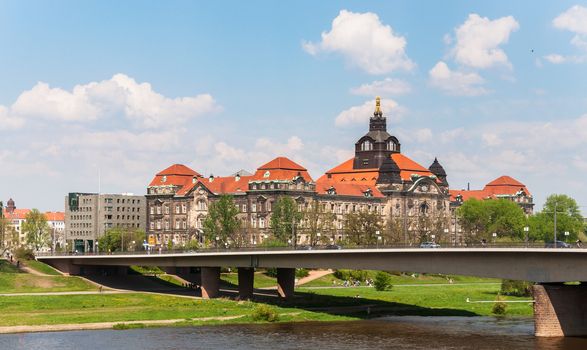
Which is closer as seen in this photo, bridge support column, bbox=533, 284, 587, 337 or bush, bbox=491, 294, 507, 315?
bridge support column, bbox=533, 284, 587, 337

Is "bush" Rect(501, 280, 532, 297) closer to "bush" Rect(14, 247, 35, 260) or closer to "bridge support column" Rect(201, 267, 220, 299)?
"bridge support column" Rect(201, 267, 220, 299)

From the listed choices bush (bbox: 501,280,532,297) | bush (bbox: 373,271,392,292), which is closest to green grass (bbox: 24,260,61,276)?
bush (bbox: 373,271,392,292)

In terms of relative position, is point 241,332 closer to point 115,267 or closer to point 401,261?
point 401,261

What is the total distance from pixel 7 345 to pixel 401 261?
3881cm

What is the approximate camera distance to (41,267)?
167875 mm

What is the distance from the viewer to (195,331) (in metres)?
105

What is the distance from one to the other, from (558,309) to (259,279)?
72.3 meters

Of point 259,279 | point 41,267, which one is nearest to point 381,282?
point 259,279

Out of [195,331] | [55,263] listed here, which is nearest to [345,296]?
[195,331]

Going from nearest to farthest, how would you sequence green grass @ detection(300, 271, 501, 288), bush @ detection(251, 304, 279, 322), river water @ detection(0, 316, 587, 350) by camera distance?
river water @ detection(0, 316, 587, 350), bush @ detection(251, 304, 279, 322), green grass @ detection(300, 271, 501, 288)

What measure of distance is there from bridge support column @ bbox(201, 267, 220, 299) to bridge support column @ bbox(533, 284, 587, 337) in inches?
1954

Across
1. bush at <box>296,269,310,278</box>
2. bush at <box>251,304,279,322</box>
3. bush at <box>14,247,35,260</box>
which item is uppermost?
bush at <box>14,247,35,260</box>

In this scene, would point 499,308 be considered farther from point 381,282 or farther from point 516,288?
point 381,282

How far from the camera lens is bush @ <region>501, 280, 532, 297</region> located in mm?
140625
